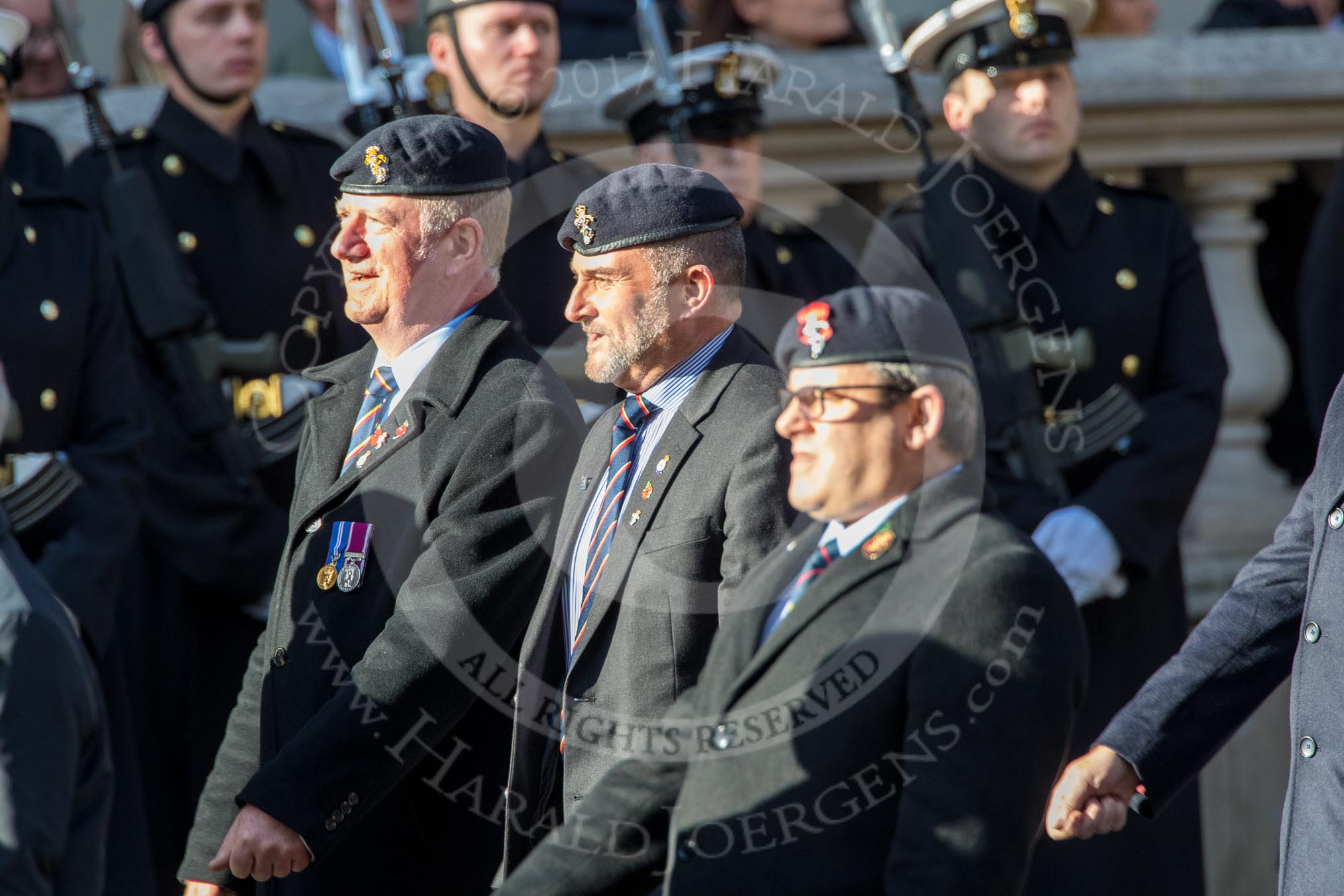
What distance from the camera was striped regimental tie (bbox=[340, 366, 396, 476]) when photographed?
3.56m

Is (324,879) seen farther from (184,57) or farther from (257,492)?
(184,57)

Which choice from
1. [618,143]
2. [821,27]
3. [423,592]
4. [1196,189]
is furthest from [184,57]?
[1196,189]

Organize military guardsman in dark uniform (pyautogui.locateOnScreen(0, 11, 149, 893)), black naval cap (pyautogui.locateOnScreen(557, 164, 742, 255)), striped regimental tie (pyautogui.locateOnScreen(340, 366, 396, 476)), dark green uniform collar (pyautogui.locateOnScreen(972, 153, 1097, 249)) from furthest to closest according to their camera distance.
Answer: dark green uniform collar (pyautogui.locateOnScreen(972, 153, 1097, 249)) → military guardsman in dark uniform (pyautogui.locateOnScreen(0, 11, 149, 893)) → striped regimental tie (pyautogui.locateOnScreen(340, 366, 396, 476)) → black naval cap (pyautogui.locateOnScreen(557, 164, 742, 255))

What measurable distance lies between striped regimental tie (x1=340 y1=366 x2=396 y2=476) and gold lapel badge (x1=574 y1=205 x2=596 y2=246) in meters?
0.54

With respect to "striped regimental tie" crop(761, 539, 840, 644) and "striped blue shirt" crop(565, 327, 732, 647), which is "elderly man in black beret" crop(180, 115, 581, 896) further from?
"striped regimental tie" crop(761, 539, 840, 644)

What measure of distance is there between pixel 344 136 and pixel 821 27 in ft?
4.85

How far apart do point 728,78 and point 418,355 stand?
1.67 metres

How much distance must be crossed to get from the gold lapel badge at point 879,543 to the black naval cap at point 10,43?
284 centimetres

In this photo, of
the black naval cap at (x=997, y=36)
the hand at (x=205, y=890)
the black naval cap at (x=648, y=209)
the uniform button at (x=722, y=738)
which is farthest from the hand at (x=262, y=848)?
the black naval cap at (x=997, y=36)

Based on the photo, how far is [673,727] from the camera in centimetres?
293

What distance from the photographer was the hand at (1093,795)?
3.00 m

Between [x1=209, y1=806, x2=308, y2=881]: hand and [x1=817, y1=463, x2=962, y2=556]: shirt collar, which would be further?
[x1=209, y1=806, x2=308, y2=881]: hand

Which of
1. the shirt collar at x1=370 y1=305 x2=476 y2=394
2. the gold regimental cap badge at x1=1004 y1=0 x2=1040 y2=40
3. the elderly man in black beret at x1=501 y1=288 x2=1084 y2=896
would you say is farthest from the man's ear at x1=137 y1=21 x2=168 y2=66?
the elderly man in black beret at x1=501 y1=288 x2=1084 y2=896

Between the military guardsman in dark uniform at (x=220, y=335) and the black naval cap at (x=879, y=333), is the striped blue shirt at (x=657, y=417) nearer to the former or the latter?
the black naval cap at (x=879, y=333)
